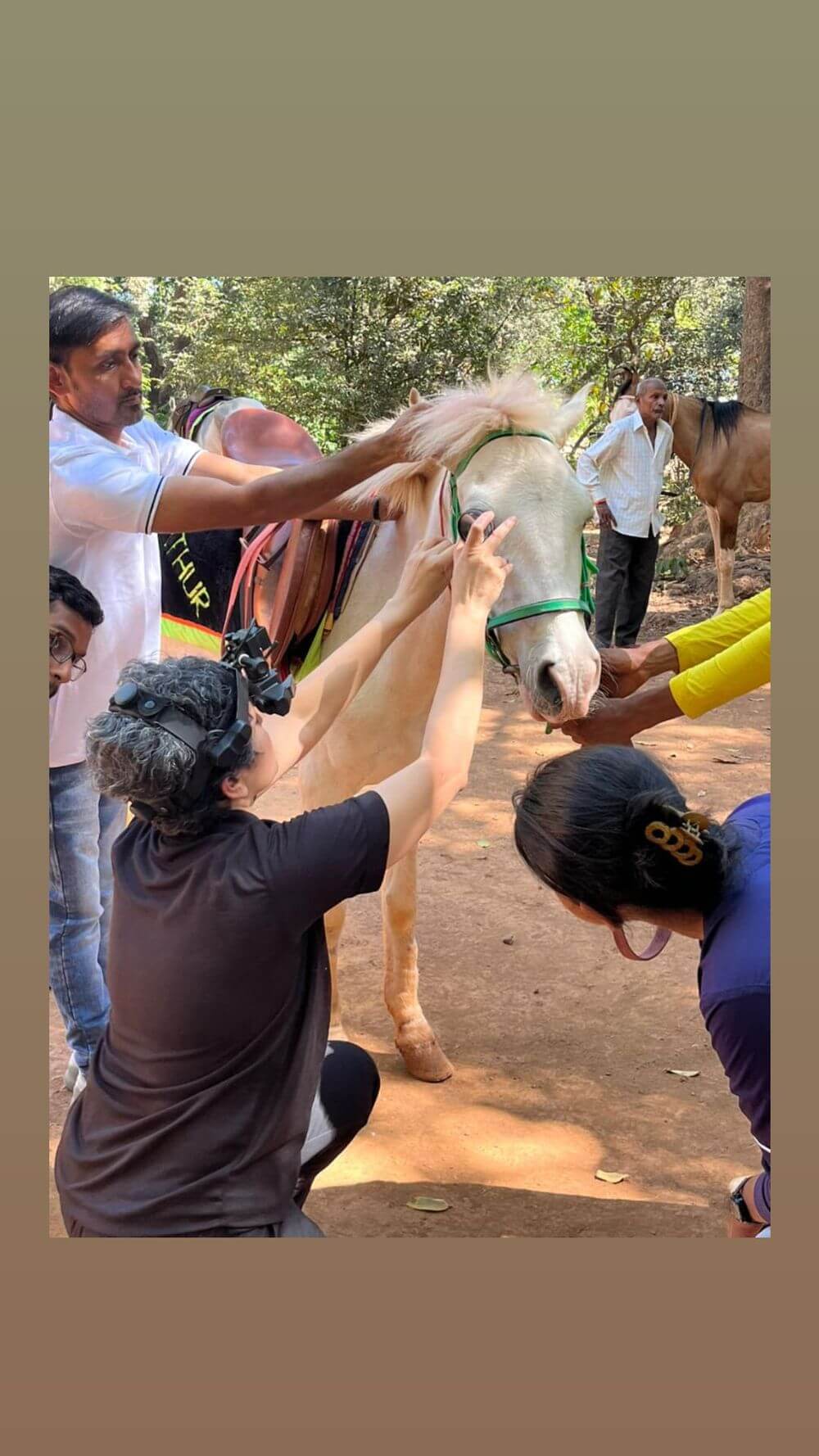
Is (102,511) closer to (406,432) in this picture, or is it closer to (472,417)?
(406,432)

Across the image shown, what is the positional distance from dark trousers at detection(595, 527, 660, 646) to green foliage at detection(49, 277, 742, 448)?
82 cm

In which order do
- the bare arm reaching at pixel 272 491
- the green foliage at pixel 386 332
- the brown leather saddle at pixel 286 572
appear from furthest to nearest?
the green foliage at pixel 386 332
the brown leather saddle at pixel 286 572
the bare arm reaching at pixel 272 491

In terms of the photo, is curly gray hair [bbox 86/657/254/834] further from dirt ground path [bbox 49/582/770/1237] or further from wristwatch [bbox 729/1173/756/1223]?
dirt ground path [bbox 49/582/770/1237]

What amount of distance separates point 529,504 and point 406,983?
1711 millimetres

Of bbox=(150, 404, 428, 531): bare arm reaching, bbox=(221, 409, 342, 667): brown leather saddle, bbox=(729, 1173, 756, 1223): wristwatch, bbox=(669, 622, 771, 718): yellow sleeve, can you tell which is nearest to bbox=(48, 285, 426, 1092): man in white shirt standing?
A: bbox=(150, 404, 428, 531): bare arm reaching

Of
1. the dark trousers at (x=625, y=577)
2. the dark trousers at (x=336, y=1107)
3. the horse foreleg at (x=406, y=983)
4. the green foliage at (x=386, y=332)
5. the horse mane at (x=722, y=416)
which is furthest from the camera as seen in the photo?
the horse mane at (x=722, y=416)

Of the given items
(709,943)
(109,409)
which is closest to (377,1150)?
(709,943)

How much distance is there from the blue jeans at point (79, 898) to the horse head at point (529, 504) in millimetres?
1091

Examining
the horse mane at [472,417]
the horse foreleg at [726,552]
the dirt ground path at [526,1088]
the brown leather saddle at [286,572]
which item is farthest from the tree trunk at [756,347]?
the horse mane at [472,417]

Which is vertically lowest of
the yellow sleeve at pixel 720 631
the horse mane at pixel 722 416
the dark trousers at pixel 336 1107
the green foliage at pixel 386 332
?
the dark trousers at pixel 336 1107

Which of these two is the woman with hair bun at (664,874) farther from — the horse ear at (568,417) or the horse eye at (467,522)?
the horse ear at (568,417)

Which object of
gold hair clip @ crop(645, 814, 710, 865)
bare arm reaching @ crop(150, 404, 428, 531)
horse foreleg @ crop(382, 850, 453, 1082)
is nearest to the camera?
gold hair clip @ crop(645, 814, 710, 865)

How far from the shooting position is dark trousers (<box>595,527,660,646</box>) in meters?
6.97

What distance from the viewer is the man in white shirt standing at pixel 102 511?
2.24 m
